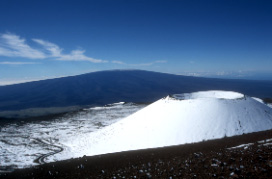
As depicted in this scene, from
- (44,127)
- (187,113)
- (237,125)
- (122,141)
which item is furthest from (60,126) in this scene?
(237,125)

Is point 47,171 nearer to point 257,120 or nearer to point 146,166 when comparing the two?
point 146,166

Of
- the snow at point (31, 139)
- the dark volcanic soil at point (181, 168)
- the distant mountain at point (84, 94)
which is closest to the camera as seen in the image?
the dark volcanic soil at point (181, 168)

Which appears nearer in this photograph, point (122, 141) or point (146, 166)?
point (146, 166)

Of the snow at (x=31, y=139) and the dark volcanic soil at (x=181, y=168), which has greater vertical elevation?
the dark volcanic soil at (x=181, y=168)

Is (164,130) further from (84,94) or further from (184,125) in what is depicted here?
(84,94)

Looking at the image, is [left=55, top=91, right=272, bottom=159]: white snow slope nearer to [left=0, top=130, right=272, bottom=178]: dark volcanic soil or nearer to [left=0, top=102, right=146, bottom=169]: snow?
[left=0, top=102, right=146, bottom=169]: snow

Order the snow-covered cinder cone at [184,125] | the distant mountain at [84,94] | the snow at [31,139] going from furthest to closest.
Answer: the distant mountain at [84,94], the snow at [31,139], the snow-covered cinder cone at [184,125]

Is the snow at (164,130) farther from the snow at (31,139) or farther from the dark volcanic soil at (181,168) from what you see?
the dark volcanic soil at (181,168)

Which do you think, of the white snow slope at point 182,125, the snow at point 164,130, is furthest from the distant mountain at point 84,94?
the white snow slope at point 182,125
